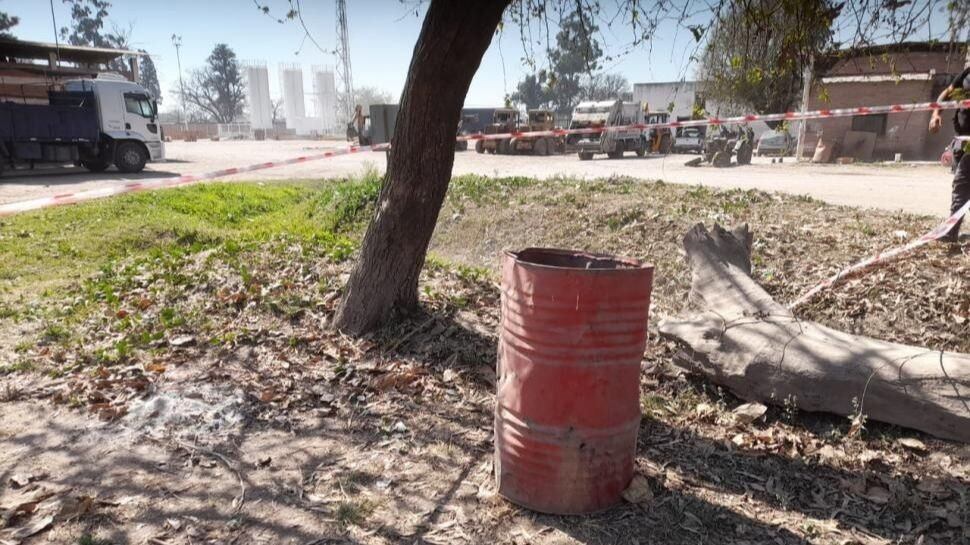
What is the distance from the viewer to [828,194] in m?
11.6

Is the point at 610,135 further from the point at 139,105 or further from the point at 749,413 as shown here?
the point at 749,413

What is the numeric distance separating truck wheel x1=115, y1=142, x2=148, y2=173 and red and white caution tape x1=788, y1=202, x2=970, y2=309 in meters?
19.3

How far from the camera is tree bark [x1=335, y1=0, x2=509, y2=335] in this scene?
3.85 meters

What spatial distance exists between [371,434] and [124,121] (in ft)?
61.1

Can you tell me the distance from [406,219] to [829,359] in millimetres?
2735

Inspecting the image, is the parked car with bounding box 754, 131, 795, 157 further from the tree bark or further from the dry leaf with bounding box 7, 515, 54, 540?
the dry leaf with bounding box 7, 515, 54, 540

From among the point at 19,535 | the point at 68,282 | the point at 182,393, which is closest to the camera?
the point at 19,535

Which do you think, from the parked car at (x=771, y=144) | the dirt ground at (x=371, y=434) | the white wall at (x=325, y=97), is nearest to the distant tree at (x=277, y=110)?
the white wall at (x=325, y=97)

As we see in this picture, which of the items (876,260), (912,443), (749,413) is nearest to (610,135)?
(876,260)

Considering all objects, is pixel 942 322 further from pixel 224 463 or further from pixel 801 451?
pixel 224 463

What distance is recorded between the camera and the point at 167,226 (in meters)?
8.41

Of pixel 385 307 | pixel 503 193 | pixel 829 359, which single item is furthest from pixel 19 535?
pixel 503 193

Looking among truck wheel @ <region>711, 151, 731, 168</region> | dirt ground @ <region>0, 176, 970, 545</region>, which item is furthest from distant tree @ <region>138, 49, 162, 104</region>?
dirt ground @ <region>0, 176, 970, 545</region>

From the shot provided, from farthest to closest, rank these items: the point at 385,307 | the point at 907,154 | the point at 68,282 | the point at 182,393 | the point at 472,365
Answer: the point at 907,154 → the point at 68,282 → the point at 385,307 → the point at 472,365 → the point at 182,393
